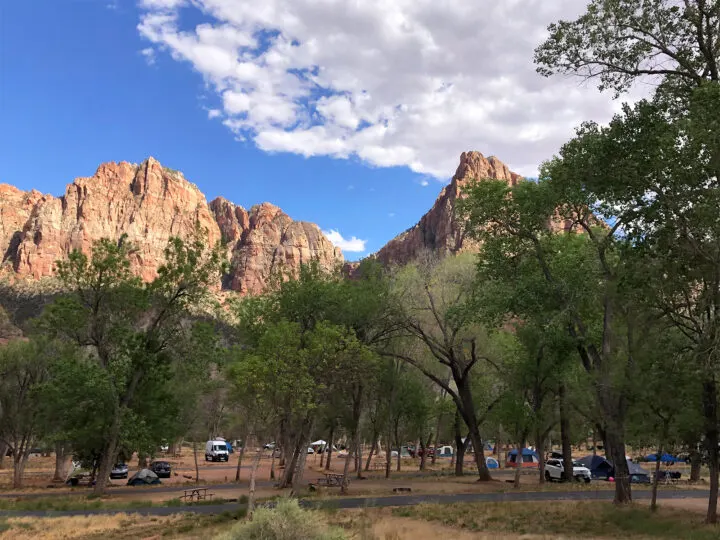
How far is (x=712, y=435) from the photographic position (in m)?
15.8

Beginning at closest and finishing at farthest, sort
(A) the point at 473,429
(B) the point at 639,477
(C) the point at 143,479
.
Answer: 1. (A) the point at 473,429
2. (B) the point at 639,477
3. (C) the point at 143,479

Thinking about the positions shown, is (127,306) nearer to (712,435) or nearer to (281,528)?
(281,528)

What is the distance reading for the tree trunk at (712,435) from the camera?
611 inches

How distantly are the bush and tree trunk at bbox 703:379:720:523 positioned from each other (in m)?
12.7

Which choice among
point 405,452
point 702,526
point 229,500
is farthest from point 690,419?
point 405,452

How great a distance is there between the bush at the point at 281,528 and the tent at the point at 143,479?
1391 inches

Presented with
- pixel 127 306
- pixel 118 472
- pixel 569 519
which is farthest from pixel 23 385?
pixel 569 519

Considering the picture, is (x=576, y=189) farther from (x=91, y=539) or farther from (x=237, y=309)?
(x=237, y=309)

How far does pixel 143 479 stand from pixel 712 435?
36.9m

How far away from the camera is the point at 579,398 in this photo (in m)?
24.4

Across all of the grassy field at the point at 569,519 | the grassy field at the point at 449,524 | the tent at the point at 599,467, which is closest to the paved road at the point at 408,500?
the grassy field at the point at 449,524

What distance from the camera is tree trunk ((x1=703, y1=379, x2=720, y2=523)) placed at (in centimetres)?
1552

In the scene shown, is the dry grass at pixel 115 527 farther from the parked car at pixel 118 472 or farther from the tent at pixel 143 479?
the parked car at pixel 118 472

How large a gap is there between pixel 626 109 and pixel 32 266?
20872cm
